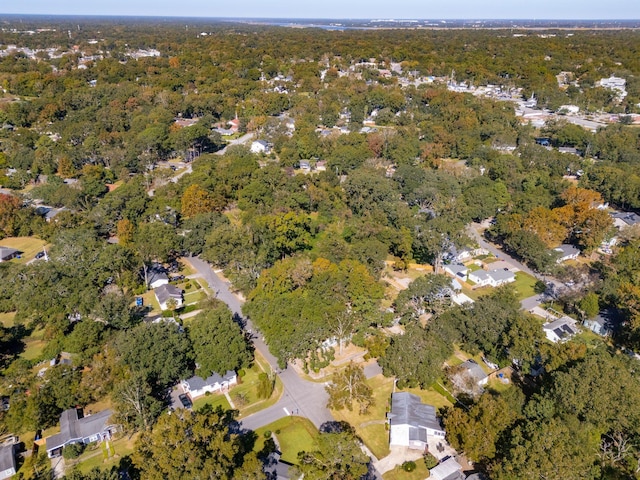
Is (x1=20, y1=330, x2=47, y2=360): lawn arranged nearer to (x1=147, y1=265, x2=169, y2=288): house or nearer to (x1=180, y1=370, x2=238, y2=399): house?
(x1=147, y1=265, x2=169, y2=288): house

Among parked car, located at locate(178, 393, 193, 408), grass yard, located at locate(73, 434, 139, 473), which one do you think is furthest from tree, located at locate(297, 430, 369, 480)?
grass yard, located at locate(73, 434, 139, 473)

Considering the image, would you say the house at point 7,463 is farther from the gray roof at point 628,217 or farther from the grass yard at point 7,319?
the gray roof at point 628,217

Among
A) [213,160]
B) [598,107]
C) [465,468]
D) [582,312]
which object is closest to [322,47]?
[598,107]

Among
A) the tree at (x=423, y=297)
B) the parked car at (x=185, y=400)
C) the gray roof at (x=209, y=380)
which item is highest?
the tree at (x=423, y=297)

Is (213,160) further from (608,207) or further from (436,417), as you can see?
(608,207)

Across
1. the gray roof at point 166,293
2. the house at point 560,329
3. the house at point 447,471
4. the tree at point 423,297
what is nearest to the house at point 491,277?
the house at point 560,329

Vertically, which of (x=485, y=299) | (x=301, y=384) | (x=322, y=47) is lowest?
(x=301, y=384)

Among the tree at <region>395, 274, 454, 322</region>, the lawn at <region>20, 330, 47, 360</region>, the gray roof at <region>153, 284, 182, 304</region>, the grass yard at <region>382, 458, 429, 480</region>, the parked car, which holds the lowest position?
the lawn at <region>20, 330, 47, 360</region>
